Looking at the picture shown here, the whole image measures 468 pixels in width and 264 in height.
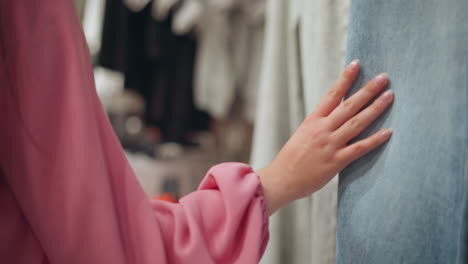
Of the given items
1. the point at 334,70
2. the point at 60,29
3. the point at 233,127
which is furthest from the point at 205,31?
the point at 60,29

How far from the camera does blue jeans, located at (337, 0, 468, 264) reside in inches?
12.9

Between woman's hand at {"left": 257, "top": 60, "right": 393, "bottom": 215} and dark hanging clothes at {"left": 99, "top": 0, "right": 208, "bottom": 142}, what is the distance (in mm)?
852

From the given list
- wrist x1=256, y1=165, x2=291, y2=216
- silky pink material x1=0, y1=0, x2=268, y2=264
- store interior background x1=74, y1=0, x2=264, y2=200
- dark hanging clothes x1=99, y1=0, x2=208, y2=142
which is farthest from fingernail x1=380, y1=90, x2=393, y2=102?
dark hanging clothes x1=99, y1=0, x2=208, y2=142

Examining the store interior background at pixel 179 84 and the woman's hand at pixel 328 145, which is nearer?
the woman's hand at pixel 328 145

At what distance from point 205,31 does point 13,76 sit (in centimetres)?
94

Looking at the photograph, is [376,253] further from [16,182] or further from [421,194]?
[16,182]

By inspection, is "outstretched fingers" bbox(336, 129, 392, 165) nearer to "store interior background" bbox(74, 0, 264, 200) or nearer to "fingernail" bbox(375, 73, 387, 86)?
"fingernail" bbox(375, 73, 387, 86)

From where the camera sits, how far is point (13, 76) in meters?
0.29

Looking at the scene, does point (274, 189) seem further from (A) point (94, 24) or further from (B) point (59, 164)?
(A) point (94, 24)

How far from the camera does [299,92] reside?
63 centimetres

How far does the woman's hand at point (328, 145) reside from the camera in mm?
389

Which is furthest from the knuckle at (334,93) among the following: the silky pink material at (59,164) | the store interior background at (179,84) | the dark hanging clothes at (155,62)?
the dark hanging clothes at (155,62)

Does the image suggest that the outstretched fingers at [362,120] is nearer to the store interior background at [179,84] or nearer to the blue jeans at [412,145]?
the blue jeans at [412,145]

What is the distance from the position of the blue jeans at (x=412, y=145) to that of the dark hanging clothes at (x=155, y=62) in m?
0.87
